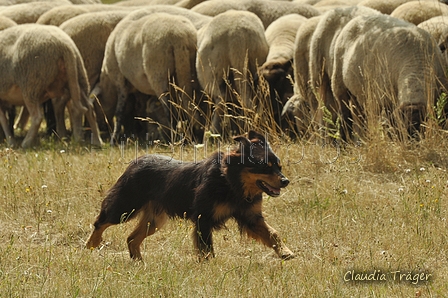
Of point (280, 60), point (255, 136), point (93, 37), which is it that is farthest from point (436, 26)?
point (93, 37)

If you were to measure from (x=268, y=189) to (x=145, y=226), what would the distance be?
44.4 inches

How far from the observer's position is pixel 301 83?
11734 millimetres

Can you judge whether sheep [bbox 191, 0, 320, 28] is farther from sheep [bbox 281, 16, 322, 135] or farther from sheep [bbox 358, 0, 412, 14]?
sheep [bbox 281, 16, 322, 135]

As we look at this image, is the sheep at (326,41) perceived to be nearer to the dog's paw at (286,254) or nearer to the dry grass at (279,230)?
the dry grass at (279,230)

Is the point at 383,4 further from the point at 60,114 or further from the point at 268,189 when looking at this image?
the point at 268,189

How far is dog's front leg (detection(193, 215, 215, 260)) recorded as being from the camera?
615 centimetres

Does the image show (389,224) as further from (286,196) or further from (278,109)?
(278,109)

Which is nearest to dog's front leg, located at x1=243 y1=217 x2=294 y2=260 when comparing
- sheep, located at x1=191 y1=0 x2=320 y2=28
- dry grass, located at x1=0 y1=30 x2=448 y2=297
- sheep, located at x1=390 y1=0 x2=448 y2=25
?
dry grass, located at x1=0 y1=30 x2=448 y2=297

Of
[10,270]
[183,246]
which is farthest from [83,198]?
[10,270]

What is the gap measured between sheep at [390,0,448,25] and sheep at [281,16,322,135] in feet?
3.80

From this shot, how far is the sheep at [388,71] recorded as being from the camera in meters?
9.48

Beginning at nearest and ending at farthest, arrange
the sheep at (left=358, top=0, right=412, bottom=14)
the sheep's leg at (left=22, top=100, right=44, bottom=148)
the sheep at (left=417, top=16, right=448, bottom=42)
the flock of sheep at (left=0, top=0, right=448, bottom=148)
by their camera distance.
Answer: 1. the flock of sheep at (left=0, top=0, right=448, bottom=148)
2. the sheep at (left=417, top=16, right=448, bottom=42)
3. the sheep's leg at (left=22, top=100, right=44, bottom=148)
4. the sheep at (left=358, top=0, right=412, bottom=14)

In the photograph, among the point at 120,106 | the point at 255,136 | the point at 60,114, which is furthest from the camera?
the point at 120,106

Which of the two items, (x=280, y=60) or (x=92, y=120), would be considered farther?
(x=92, y=120)
